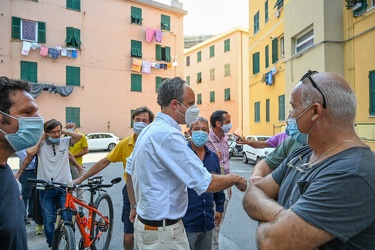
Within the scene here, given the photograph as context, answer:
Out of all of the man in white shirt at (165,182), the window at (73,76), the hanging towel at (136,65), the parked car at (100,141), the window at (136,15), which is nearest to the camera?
the man in white shirt at (165,182)

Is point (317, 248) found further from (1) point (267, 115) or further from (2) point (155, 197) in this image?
(1) point (267, 115)

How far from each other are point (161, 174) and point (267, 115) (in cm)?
1851

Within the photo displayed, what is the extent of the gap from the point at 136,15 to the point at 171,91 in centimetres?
2730

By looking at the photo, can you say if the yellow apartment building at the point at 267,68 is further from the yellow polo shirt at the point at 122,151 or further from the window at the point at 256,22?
the yellow polo shirt at the point at 122,151

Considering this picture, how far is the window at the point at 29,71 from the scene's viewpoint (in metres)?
22.5

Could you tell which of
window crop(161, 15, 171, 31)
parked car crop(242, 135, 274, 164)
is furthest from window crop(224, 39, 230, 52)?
parked car crop(242, 135, 274, 164)

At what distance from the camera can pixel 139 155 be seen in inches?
89.9

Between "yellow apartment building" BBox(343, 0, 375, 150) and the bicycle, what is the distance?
972cm

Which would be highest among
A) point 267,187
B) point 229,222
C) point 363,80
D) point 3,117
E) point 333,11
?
point 333,11

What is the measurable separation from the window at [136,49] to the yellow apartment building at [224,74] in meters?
7.11

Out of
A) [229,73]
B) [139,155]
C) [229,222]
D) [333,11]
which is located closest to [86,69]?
[229,73]

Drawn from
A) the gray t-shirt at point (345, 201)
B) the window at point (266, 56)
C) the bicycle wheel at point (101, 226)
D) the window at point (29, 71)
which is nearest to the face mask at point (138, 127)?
the bicycle wheel at point (101, 226)

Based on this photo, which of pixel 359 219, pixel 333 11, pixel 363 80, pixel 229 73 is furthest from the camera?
pixel 229 73

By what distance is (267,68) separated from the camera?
65.2ft
